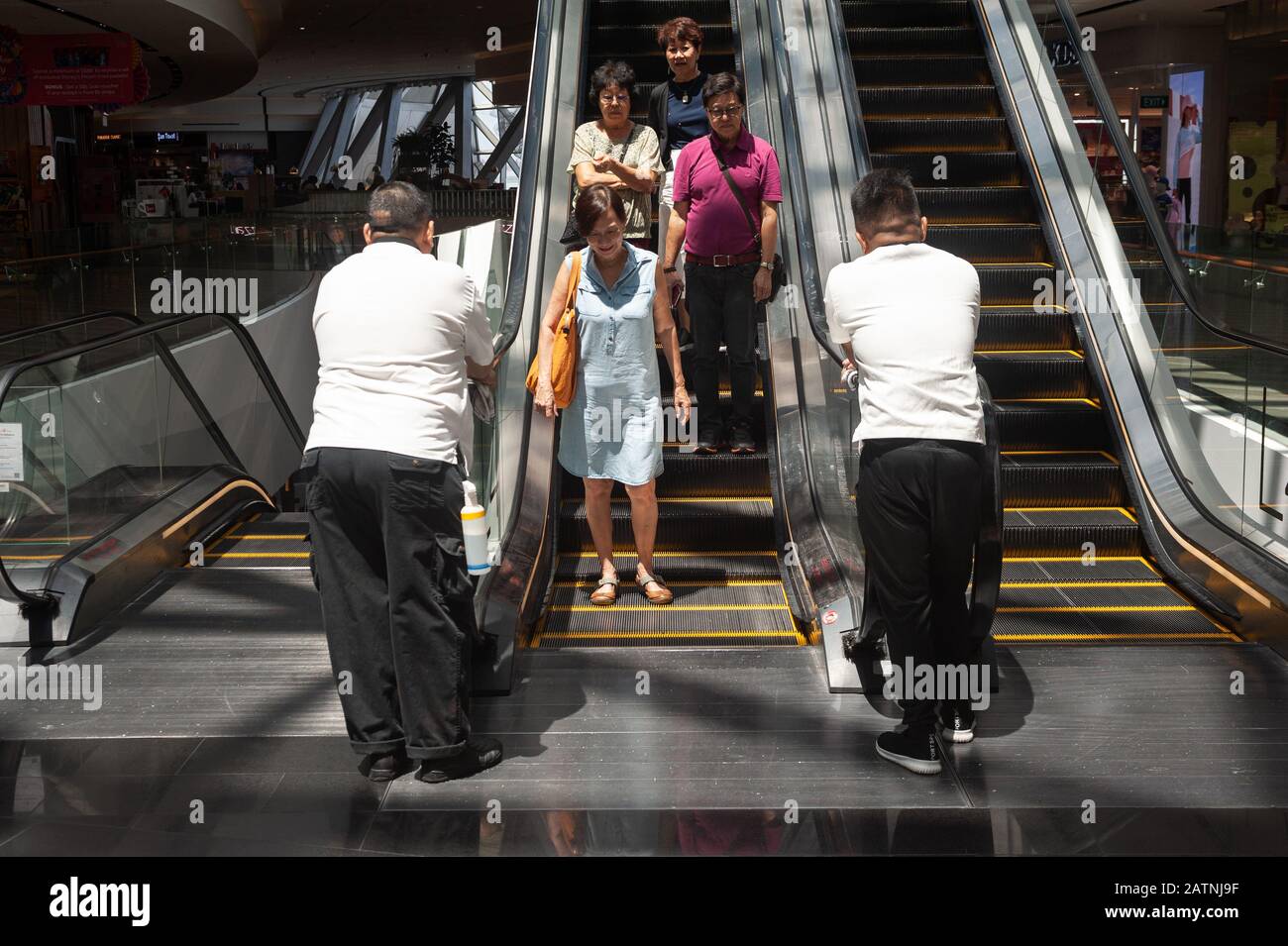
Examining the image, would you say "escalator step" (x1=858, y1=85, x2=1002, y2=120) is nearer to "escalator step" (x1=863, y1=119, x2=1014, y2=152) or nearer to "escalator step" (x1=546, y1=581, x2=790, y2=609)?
"escalator step" (x1=863, y1=119, x2=1014, y2=152)

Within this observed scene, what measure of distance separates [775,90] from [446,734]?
5731 millimetres

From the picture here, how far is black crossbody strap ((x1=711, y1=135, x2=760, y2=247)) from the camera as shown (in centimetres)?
593

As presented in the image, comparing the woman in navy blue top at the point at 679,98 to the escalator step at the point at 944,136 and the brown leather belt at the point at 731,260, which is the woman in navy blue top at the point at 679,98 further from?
the escalator step at the point at 944,136

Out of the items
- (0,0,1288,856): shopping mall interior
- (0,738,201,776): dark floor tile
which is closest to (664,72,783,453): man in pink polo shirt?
(0,0,1288,856): shopping mall interior

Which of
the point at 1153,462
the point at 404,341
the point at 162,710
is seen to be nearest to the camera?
the point at 404,341

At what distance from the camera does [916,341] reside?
3.71m

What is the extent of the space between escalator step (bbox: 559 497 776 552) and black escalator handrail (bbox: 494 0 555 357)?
102cm

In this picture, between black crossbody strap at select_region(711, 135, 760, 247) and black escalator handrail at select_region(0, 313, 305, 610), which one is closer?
black escalator handrail at select_region(0, 313, 305, 610)

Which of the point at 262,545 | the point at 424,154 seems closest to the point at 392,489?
the point at 262,545

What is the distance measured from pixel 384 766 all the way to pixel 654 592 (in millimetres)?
1801
